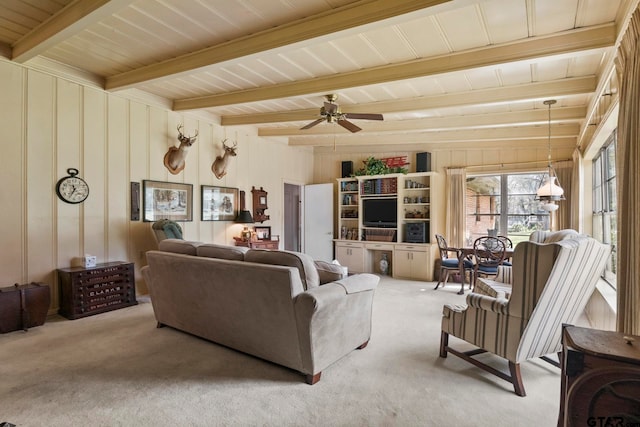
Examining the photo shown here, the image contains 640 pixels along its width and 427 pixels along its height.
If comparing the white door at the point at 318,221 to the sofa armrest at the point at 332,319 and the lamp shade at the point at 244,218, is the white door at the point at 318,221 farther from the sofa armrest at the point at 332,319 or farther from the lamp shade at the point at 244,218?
the sofa armrest at the point at 332,319

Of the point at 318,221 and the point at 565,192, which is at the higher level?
the point at 565,192

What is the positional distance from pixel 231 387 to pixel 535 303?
2185 millimetres

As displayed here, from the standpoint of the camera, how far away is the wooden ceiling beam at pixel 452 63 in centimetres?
261

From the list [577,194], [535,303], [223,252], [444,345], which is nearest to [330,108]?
[223,252]

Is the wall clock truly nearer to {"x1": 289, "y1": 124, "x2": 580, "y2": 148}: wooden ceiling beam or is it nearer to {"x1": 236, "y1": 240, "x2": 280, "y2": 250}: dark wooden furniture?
{"x1": 236, "y1": 240, "x2": 280, "y2": 250}: dark wooden furniture

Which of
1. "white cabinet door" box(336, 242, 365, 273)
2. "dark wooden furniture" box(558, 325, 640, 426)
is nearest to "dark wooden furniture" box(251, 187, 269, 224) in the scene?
"white cabinet door" box(336, 242, 365, 273)

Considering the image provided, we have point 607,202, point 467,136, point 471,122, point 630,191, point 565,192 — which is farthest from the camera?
point 467,136

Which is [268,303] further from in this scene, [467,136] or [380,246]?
[467,136]

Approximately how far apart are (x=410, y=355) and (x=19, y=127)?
183 inches

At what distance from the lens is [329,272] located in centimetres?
296

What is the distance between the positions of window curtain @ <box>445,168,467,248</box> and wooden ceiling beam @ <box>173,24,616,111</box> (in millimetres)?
3587

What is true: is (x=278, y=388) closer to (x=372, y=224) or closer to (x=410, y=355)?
(x=410, y=355)

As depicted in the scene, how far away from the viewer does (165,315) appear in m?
3.41

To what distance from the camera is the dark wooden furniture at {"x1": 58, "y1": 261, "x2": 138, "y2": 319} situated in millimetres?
3758
